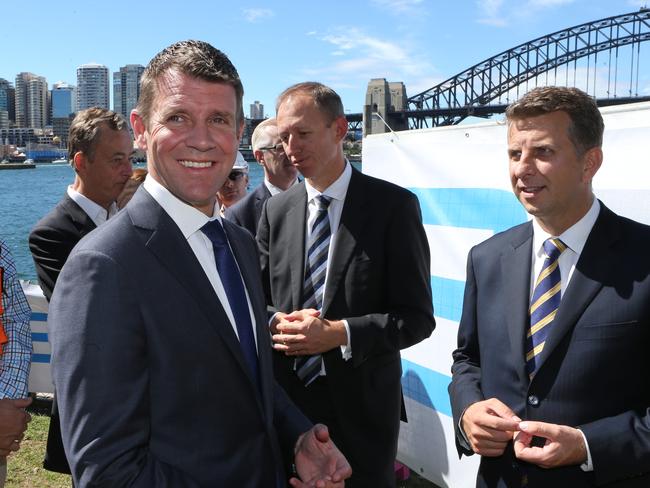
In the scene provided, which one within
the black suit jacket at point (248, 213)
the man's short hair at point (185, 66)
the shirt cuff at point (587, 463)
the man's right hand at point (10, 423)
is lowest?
the man's right hand at point (10, 423)

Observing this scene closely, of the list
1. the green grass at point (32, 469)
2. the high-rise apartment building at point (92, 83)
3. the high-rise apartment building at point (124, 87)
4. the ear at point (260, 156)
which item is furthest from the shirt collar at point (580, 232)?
the high-rise apartment building at point (92, 83)

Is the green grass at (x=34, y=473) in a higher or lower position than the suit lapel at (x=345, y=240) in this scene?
lower

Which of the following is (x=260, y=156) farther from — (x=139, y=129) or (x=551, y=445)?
(x=551, y=445)

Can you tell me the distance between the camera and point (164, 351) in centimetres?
131

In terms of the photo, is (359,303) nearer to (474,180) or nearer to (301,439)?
(301,439)

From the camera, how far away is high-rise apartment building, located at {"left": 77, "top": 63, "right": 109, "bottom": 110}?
13525 centimetres

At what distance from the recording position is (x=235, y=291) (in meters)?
1.57

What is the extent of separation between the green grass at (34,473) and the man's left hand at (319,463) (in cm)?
296

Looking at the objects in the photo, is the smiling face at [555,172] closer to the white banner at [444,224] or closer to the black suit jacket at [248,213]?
the white banner at [444,224]

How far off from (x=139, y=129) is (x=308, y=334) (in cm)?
125

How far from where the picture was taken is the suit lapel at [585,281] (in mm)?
1894

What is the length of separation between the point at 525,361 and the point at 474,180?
1.85 m

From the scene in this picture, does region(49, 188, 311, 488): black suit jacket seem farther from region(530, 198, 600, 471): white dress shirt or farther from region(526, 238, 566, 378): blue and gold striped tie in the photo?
region(530, 198, 600, 471): white dress shirt

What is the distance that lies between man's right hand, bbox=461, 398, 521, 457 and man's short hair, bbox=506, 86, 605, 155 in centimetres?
95
